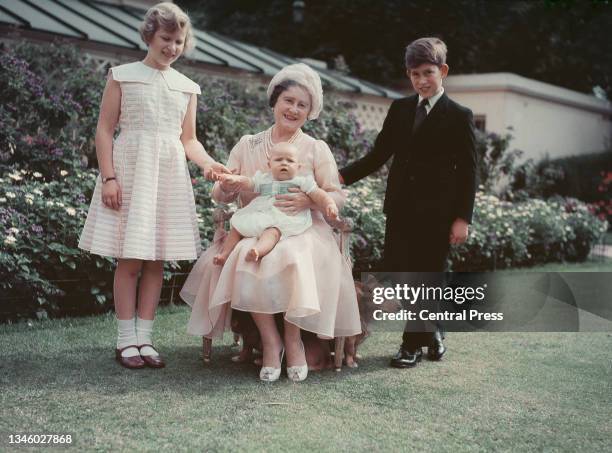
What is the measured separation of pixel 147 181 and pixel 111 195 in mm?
185

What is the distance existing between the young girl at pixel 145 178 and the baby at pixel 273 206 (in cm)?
21

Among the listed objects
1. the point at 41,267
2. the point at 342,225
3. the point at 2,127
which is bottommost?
the point at 41,267

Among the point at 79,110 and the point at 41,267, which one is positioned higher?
the point at 79,110

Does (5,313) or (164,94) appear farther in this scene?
(5,313)

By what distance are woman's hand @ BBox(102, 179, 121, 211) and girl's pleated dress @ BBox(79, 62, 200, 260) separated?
0.05 meters

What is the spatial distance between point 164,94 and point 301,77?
70 centimetres

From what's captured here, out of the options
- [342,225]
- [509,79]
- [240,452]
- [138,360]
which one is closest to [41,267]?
[138,360]

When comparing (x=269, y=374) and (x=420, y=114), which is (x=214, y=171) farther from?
(x=420, y=114)

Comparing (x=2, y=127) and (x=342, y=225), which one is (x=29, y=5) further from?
(x=342, y=225)

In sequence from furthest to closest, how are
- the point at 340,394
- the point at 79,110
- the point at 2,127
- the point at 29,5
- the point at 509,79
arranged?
1. the point at 509,79
2. the point at 29,5
3. the point at 79,110
4. the point at 2,127
5. the point at 340,394

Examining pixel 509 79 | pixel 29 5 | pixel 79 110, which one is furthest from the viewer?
pixel 509 79

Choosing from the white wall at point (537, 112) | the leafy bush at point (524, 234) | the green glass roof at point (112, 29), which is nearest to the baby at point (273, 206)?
the leafy bush at point (524, 234)

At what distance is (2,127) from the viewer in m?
5.73

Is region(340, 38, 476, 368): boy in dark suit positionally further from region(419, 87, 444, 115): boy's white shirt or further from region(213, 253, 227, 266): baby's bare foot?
region(213, 253, 227, 266): baby's bare foot
